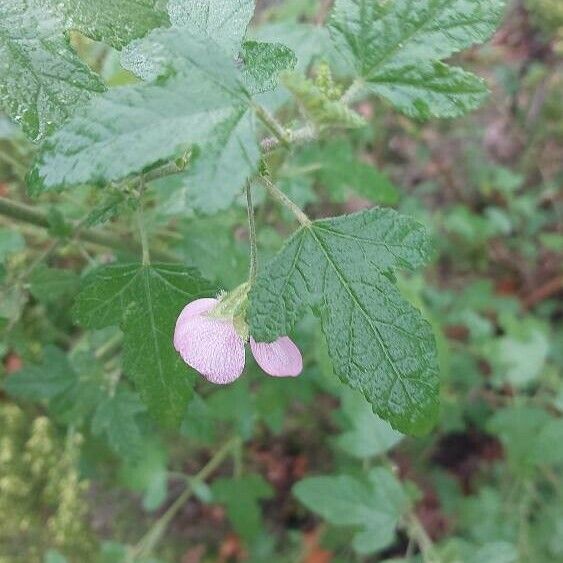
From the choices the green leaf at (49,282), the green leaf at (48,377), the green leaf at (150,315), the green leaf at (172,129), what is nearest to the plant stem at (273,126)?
the green leaf at (172,129)

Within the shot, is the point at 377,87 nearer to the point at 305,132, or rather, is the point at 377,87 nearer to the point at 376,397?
the point at 305,132

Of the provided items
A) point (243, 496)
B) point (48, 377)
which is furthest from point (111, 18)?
point (243, 496)

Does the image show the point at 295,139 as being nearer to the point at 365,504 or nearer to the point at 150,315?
the point at 150,315

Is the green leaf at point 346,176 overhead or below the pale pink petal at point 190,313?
below

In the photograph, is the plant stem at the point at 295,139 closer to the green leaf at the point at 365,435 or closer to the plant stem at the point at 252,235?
the plant stem at the point at 252,235

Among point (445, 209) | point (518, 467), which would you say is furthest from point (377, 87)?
point (445, 209)
